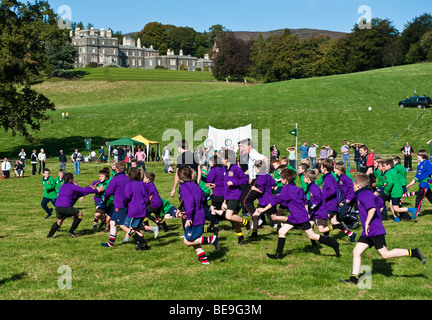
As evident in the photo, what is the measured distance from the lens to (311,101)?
6494 centimetres

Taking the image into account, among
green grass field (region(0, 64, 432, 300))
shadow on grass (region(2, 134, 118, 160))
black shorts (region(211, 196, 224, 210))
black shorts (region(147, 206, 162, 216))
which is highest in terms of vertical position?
black shorts (region(211, 196, 224, 210))

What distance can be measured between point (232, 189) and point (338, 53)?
10119cm

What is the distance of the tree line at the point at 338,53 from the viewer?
334ft

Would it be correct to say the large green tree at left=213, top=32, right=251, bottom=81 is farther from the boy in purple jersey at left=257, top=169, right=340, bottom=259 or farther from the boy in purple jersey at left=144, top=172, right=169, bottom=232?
the boy in purple jersey at left=257, top=169, right=340, bottom=259

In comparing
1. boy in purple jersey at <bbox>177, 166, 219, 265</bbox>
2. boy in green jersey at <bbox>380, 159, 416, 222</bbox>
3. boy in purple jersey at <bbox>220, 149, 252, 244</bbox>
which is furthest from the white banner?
boy in purple jersey at <bbox>177, 166, 219, 265</bbox>

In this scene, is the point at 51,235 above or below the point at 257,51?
below

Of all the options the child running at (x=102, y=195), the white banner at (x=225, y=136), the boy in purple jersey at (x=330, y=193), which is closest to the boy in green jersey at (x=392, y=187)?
the boy in purple jersey at (x=330, y=193)

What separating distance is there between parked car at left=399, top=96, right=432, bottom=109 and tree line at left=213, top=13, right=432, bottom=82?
46.2 meters

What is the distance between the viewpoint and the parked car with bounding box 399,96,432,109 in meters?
56.6

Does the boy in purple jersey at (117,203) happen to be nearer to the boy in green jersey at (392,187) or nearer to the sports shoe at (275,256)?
the sports shoe at (275,256)

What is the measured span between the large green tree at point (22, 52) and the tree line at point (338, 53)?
220 ft
